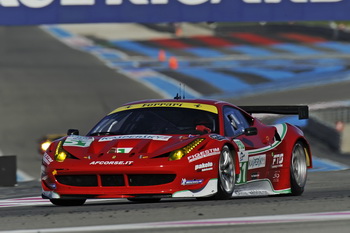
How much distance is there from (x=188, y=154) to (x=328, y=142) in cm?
1763

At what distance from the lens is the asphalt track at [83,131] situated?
6.29m

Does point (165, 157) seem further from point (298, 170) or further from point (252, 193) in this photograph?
point (298, 170)

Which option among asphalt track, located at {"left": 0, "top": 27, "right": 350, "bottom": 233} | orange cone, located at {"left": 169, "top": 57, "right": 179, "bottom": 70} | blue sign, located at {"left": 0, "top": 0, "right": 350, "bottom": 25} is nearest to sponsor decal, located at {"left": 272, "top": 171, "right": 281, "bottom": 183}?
asphalt track, located at {"left": 0, "top": 27, "right": 350, "bottom": 233}

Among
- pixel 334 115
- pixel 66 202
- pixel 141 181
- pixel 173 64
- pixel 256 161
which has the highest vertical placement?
pixel 141 181

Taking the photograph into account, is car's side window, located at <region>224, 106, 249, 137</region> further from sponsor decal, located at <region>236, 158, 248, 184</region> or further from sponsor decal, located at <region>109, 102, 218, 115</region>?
sponsor decal, located at <region>236, 158, 248, 184</region>

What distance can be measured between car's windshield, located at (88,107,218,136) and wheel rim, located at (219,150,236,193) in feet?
1.57

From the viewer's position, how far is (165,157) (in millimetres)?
8336

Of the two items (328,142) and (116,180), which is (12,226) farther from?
(328,142)

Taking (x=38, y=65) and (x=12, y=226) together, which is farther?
(x=38, y=65)

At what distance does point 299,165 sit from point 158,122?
2.34 m

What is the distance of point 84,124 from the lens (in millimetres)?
29875

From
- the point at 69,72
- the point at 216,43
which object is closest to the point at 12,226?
the point at 69,72

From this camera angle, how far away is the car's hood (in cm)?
841

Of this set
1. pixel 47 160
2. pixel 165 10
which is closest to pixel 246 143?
pixel 47 160
